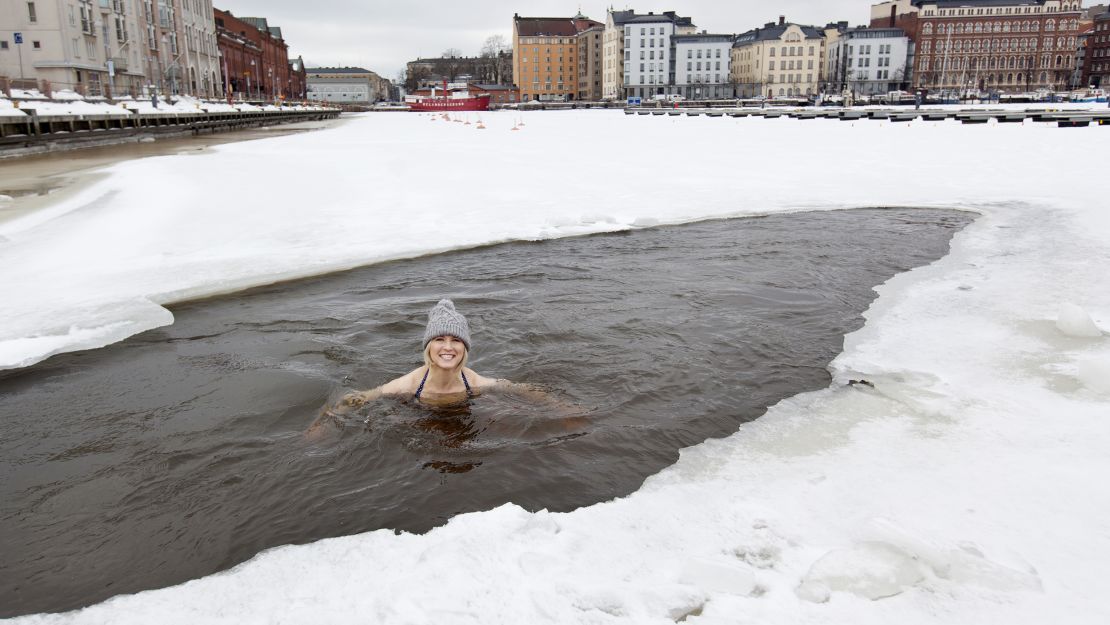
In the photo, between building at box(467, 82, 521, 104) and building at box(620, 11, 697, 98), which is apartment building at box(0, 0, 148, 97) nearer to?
building at box(620, 11, 697, 98)

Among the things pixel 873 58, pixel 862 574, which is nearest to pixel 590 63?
pixel 873 58

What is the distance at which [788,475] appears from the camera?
3621 mm

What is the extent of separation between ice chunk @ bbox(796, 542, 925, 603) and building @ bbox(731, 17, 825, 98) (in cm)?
12292

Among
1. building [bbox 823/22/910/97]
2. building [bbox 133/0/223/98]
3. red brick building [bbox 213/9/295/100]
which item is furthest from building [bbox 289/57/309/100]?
building [bbox 823/22/910/97]

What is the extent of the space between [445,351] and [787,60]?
407 ft

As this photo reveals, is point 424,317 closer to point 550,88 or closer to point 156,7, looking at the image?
point 156,7

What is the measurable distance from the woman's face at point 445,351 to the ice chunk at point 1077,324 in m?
4.41

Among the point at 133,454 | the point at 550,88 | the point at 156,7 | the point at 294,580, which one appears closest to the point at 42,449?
the point at 133,454

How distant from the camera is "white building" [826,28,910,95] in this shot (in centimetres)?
11319

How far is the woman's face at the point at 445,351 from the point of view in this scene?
188 inches

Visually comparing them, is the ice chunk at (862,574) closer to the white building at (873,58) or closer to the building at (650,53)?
the white building at (873,58)

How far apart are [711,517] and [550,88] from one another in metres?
150

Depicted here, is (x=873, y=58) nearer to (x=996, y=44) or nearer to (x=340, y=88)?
(x=996, y=44)

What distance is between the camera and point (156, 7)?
6619 centimetres
